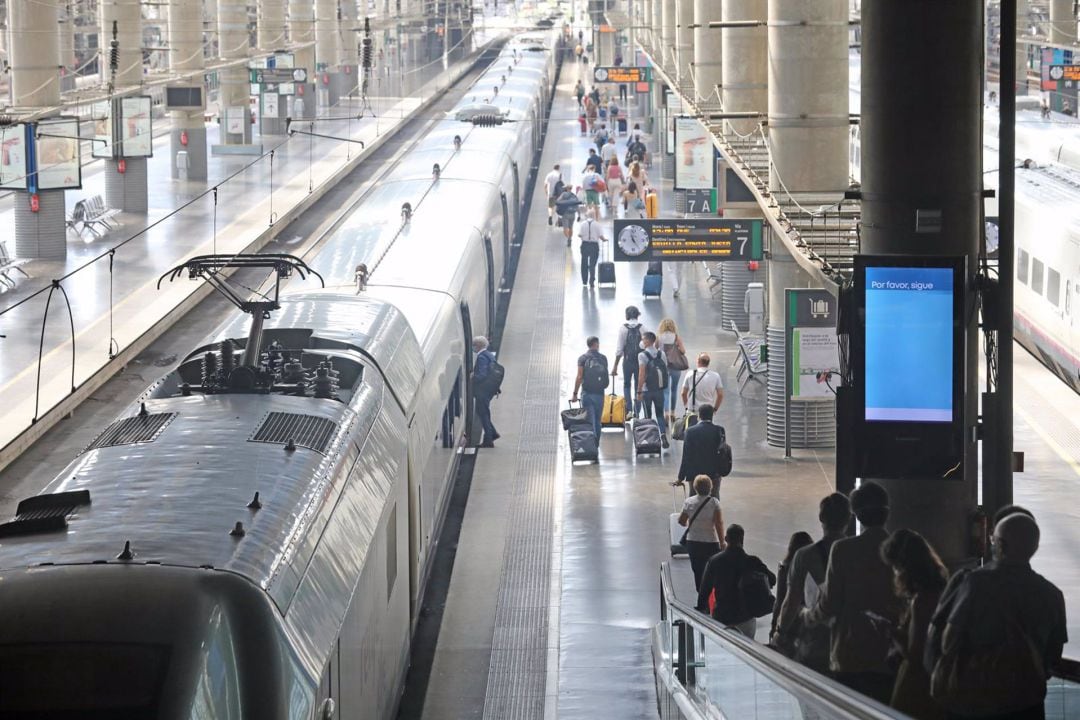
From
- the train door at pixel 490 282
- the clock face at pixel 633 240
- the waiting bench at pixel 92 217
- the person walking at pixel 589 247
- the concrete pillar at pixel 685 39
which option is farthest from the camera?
the concrete pillar at pixel 685 39

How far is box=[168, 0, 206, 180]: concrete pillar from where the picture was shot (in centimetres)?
4712

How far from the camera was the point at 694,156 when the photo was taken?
2903 centimetres

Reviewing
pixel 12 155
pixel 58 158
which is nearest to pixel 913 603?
pixel 12 155

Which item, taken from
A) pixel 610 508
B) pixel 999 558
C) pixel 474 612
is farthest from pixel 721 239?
pixel 999 558

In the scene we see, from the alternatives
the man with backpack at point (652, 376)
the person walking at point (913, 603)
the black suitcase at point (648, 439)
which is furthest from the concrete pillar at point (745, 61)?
the person walking at point (913, 603)

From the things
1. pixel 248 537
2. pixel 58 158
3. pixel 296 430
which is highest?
pixel 58 158

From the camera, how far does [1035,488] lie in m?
18.2

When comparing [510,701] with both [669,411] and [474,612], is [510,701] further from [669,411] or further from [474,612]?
[669,411]

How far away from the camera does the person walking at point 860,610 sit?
7.96m

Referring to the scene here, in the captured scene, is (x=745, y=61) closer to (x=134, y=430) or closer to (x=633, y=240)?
(x=633, y=240)

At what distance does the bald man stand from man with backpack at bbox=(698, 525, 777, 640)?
13.9 feet

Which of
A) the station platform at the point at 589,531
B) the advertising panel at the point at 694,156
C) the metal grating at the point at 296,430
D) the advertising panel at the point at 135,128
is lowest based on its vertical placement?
the station platform at the point at 589,531

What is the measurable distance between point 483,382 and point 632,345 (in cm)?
225

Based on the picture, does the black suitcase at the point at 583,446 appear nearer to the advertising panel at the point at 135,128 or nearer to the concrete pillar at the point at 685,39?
the advertising panel at the point at 135,128
